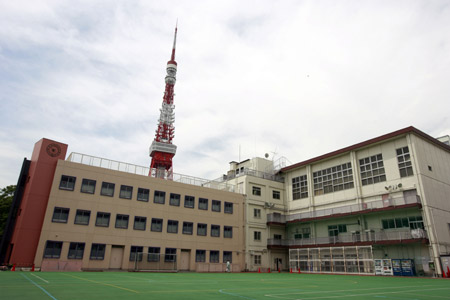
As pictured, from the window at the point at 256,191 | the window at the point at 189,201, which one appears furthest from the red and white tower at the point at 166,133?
the window at the point at 189,201

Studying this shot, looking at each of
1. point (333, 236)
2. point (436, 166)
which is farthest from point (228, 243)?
point (436, 166)

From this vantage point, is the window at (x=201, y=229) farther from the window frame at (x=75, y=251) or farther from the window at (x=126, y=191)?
the window frame at (x=75, y=251)

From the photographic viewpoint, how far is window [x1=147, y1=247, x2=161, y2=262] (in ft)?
122

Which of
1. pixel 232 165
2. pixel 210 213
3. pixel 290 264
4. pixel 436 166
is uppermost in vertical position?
pixel 232 165

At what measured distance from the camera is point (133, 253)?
37.0 meters

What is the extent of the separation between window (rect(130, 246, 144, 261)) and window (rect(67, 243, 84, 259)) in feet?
18.3

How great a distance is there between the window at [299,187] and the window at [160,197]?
73.4 feet

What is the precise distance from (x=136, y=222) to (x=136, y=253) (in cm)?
366

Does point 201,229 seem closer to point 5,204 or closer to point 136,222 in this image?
point 136,222

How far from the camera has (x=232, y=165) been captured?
64.0 m

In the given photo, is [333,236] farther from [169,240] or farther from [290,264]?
[169,240]

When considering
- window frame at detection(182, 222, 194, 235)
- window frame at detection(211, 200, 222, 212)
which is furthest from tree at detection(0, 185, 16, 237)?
window frame at detection(211, 200, 222, 212)

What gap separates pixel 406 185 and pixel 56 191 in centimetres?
3997

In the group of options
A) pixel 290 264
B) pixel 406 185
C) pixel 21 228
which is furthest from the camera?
pixel 290 264
